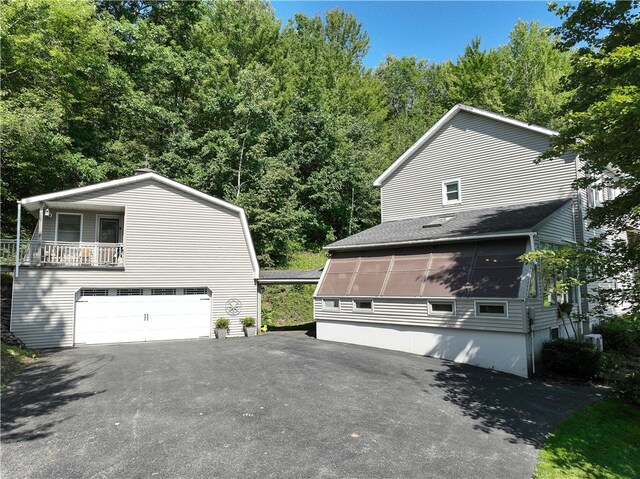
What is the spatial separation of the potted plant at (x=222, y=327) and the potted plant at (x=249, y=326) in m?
0.84

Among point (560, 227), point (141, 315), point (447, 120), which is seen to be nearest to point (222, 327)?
point (141, 315)

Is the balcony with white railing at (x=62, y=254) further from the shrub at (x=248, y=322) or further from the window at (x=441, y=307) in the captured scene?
the window at (x=441, y=307)

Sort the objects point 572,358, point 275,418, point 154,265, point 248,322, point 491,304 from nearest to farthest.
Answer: point 275,418 → point 572,358 → point 491,304 → point 154,265 → point 248,322

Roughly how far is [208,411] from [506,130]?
631 inches

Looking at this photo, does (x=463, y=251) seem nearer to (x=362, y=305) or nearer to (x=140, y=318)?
(x=362, y=305)

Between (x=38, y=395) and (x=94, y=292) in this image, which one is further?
(x=94, y=292)

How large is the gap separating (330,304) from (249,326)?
436 cm

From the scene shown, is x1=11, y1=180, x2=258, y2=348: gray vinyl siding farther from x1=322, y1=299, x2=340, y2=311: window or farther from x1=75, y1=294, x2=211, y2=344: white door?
x1=322, y1=299, x2=340, y2=311: window

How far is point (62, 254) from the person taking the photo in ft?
49.3

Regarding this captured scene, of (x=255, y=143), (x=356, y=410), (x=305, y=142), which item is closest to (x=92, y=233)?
(x=255, y=143)

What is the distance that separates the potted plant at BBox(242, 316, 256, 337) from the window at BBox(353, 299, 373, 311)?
5444mm

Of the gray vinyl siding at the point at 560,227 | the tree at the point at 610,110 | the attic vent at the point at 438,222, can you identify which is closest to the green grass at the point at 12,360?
the attic vent at the point at 438,222

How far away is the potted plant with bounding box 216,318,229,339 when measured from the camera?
16.5 m

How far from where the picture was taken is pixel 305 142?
28.2 meters
